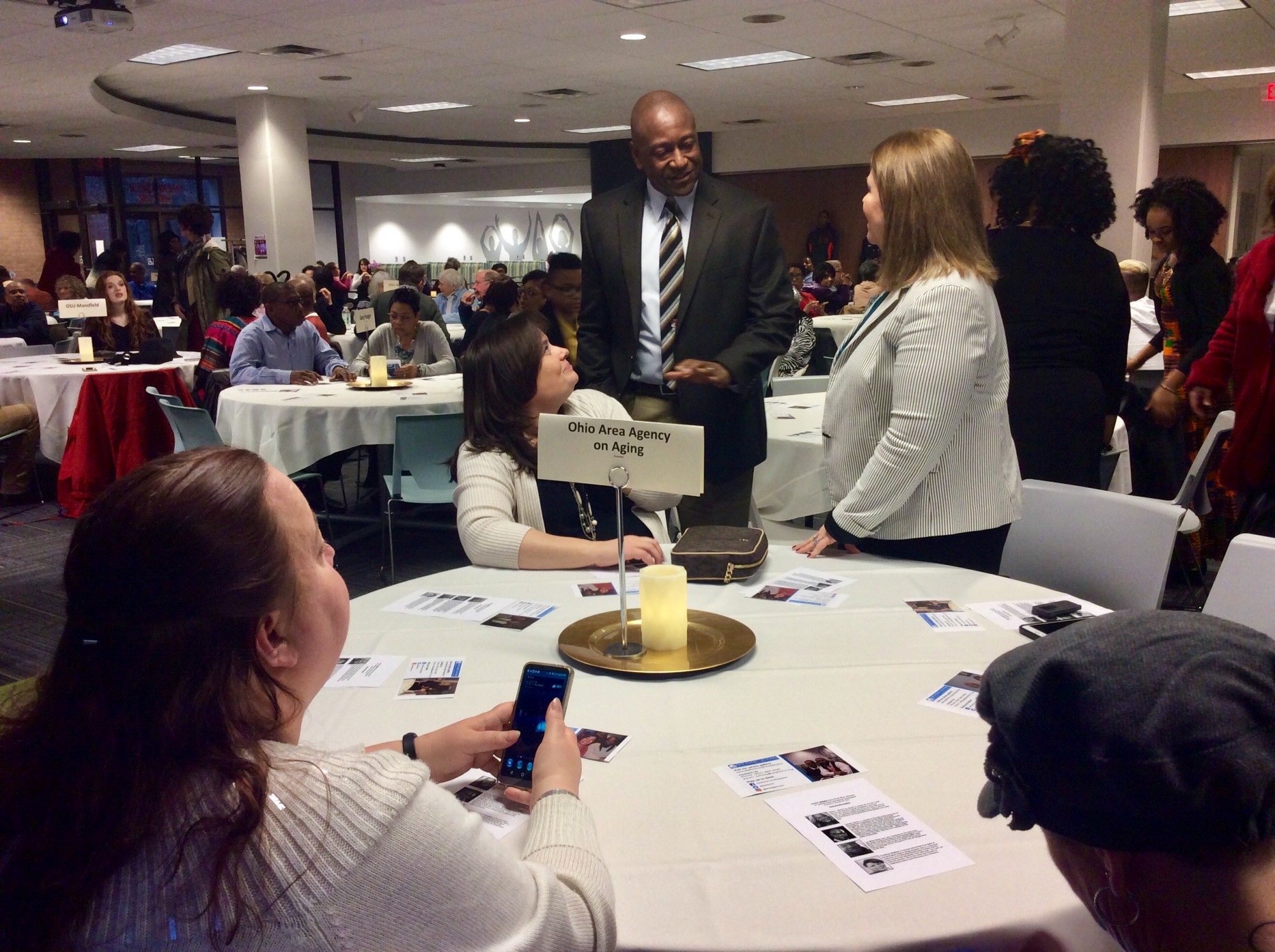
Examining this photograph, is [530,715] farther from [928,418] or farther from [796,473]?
[796,473]

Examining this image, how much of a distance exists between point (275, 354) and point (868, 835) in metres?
5.06

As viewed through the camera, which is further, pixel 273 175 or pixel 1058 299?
pixel 273 175

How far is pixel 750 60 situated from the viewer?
356 inches

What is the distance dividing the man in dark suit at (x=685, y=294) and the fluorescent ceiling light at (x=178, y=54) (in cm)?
648

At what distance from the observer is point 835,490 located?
2.18 metres

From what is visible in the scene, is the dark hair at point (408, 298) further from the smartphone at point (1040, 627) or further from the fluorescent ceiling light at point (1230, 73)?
the fluorescent ceiling light at point (1230, 73)

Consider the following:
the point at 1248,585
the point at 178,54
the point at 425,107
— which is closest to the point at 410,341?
the point at 178,54

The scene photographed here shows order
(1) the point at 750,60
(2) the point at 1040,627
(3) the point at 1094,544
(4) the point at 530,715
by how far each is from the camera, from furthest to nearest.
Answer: (1) the point at 750,60, (3) the point at 1094,544, (2) the point at 1040,627, (4) the point at 530,715

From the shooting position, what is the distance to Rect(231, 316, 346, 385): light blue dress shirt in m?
5.34

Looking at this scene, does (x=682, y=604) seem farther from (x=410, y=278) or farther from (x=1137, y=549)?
(x=410, y=278)

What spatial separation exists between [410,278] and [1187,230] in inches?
248

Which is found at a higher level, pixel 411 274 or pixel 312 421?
pixel 411 274

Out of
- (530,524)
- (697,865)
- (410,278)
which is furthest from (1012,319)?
(410,278)

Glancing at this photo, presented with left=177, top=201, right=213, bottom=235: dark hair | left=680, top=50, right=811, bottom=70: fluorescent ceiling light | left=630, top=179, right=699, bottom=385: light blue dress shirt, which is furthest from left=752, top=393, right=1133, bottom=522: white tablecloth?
left=680, top=50, right=811, bottom=70: fluorescent ceiling light
